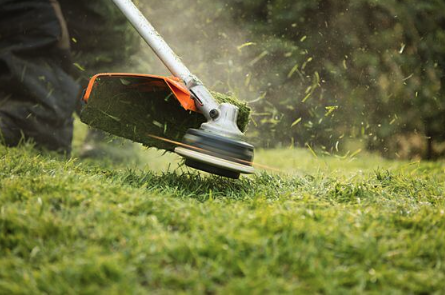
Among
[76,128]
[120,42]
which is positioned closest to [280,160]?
[120,42]

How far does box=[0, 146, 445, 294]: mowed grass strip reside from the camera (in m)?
1.05

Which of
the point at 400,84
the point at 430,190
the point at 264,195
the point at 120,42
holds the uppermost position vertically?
the point at 400,84

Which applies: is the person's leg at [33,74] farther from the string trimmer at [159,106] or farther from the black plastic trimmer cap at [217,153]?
the black plastic trimmer cap at [217,153]

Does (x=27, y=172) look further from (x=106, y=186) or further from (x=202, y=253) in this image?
(x=202, y=253)

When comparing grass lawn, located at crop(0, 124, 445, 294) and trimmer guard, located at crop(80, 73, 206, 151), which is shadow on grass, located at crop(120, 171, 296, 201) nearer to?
grass lawn, located at crop(0, 124, 445, 294)

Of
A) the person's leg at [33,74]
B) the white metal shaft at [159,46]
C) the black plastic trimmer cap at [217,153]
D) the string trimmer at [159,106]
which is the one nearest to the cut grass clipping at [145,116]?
the string trimmer at [159,106]

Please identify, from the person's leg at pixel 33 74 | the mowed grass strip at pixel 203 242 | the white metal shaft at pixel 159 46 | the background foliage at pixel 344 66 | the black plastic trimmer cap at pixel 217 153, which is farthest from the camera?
the background foliage at pixel 344 66

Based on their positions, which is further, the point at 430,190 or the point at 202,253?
the point at 430,190

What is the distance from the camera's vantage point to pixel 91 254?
110 cm

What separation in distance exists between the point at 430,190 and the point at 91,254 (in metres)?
1.56

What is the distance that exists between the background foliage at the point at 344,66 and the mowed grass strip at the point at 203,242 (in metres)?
2.22

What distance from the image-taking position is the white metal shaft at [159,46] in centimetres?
190

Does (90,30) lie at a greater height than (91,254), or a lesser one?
greater

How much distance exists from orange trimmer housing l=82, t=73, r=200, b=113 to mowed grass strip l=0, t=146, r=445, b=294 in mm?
398
